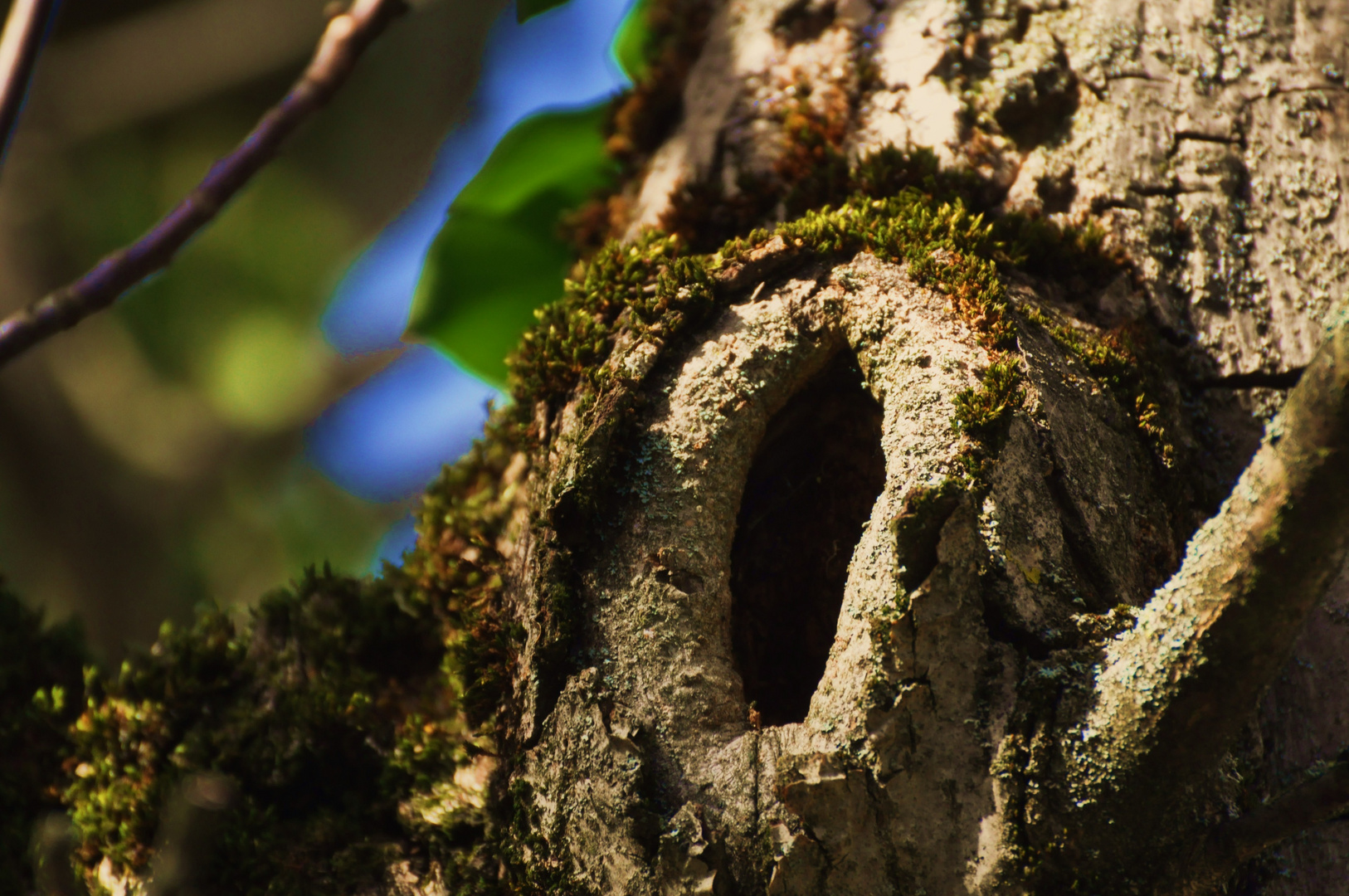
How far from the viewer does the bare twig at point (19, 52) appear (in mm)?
1412

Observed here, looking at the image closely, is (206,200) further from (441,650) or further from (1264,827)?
(1264,827)

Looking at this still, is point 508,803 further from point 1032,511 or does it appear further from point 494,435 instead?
point 1032,511

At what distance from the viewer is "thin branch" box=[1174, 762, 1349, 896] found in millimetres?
791

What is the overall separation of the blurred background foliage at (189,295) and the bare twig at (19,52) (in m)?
3.45

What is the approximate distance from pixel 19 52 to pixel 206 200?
0.37 metres

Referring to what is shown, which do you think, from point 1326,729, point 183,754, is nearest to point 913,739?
point 1326,729

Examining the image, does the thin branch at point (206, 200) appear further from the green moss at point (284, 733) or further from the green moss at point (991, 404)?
the green moss at point (991, 404)

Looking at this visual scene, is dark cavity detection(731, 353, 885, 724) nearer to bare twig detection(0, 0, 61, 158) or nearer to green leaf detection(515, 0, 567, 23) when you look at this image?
green leaf detection(515, 0, 567, 23)

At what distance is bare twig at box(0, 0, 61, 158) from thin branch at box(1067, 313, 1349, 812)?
66.3 inches

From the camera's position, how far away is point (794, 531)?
1.43 meters

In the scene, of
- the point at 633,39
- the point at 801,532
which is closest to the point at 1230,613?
the point at 801,532

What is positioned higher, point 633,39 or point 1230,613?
point 633,39

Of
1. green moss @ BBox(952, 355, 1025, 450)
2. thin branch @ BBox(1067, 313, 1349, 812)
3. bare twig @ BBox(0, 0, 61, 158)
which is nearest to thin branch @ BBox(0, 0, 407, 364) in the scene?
bare twig @ BBox(0, 0, 61, 158)

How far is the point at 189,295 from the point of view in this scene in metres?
6.16
